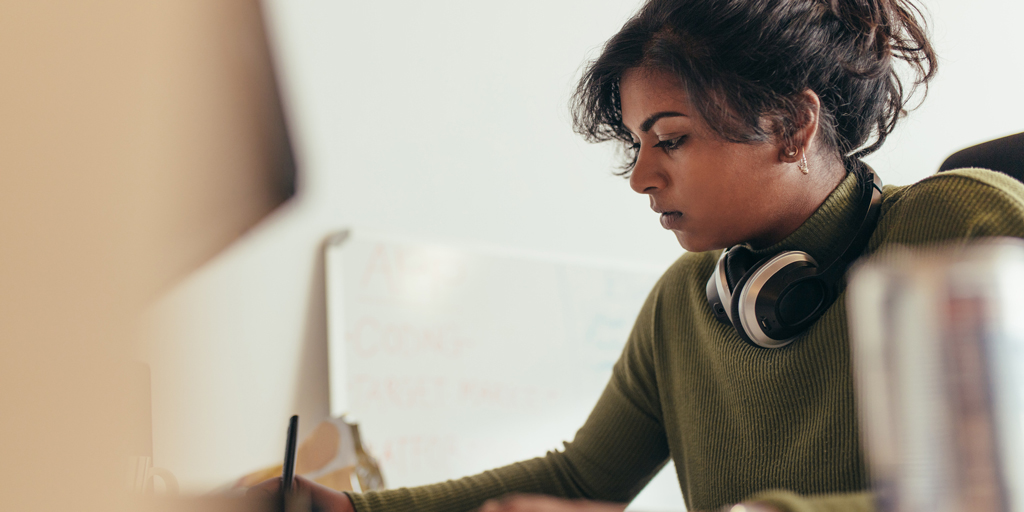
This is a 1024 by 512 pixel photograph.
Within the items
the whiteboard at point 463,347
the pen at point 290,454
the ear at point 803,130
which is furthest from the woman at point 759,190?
the whiteboard at point 463,347

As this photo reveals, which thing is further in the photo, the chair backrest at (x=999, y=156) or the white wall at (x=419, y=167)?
the white wall at (x=419, y=167)

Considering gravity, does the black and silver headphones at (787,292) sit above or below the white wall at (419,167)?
below

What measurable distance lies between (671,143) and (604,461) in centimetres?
38

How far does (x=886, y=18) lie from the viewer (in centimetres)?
78

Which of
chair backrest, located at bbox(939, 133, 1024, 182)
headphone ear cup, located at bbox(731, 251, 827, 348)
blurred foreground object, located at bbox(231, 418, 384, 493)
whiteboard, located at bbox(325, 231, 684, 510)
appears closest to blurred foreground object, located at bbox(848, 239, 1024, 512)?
headphone ear cup, located at bbox(731, 251, 827, 348)

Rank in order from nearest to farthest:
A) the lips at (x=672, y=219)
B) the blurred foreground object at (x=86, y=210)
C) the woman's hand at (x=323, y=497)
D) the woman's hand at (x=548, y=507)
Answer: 1. the blurred foreground object at (x=86, y=210)
2. the woman's hand at (x=548, y=507)
3. the woman's hand at (x=323, y=497)
4. the lips at (x=672, y=219)

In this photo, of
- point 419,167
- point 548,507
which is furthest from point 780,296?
point 419,167

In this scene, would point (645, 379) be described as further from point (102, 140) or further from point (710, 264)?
point (102, 140)

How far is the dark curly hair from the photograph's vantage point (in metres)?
0.73

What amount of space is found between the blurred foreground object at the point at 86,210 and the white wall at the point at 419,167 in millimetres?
1169

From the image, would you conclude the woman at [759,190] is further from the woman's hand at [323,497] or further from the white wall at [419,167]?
the white wall at [419,167]

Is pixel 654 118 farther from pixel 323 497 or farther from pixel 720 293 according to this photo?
pixel 323 497

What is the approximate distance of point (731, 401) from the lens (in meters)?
0.78

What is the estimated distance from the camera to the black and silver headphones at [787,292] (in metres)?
0.66
